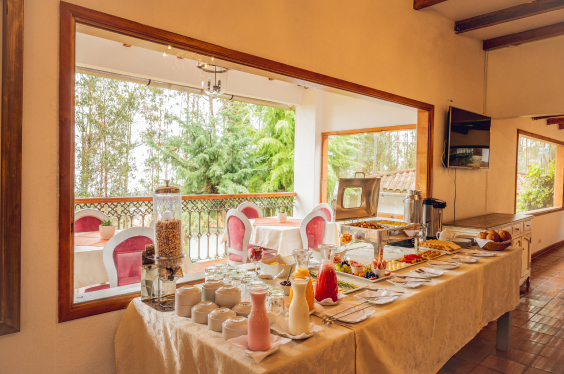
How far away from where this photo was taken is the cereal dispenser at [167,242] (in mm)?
1485

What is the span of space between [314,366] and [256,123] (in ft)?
29.0

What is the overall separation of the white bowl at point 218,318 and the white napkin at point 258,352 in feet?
0.38

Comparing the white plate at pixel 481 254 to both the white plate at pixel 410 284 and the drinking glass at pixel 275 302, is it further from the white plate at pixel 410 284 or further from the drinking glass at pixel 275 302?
the drinking glass at pixel 275 302

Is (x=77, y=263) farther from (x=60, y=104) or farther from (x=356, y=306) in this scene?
(x=356, y=306)

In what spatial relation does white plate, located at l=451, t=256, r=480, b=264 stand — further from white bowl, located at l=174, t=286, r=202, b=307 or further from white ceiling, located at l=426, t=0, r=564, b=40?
white ceiling, located at l=426, t=0, r=564, b=40

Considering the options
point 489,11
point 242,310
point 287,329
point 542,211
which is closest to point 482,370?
point 287,329

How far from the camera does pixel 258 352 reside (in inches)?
42.3

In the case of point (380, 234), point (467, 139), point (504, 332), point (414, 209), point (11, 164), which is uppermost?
point (467, 139)

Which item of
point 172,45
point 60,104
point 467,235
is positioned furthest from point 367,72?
point 60,104

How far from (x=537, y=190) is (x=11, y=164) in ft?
28.9

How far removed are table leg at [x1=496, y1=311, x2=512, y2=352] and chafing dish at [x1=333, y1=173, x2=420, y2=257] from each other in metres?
0.94

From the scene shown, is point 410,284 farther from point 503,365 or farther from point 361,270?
point 503,365

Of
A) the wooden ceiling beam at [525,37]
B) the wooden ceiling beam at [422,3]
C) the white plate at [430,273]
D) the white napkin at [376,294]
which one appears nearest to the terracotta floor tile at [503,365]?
the white plate at [430,273]

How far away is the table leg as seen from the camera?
2.65 meters
